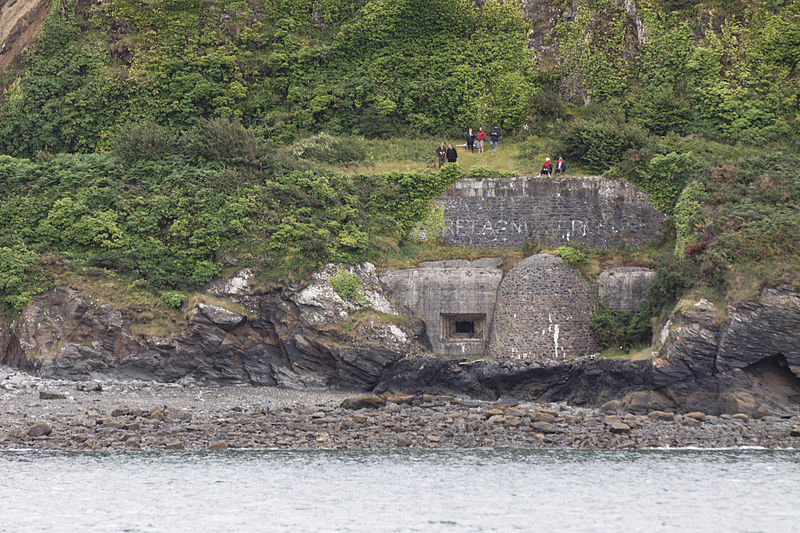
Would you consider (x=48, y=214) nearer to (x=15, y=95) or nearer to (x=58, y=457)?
(x=15, y=95)

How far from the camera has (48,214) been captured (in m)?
46.8

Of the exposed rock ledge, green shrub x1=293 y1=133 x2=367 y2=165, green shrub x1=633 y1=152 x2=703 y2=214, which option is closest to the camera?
the exposed rock ledge

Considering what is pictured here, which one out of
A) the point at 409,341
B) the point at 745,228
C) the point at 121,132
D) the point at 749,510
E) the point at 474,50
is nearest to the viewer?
the point at 749,510

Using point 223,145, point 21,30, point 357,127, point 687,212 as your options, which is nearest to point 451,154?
point 357,127

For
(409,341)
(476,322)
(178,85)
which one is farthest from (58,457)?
(178,85)

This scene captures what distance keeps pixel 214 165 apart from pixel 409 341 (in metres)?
11.3

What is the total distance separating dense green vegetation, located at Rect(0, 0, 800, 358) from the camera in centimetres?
4481

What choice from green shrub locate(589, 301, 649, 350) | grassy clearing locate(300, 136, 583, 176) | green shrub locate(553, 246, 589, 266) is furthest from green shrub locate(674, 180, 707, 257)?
grassy clearing locate(300, 136, 583, 176)

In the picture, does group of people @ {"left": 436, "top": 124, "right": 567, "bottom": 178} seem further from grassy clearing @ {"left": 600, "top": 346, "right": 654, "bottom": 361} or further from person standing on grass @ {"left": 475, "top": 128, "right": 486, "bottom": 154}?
grassy clearing @ {"left": 600, "top": 346, "right": 654, "bottom": 361}

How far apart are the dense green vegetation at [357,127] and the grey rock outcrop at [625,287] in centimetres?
55

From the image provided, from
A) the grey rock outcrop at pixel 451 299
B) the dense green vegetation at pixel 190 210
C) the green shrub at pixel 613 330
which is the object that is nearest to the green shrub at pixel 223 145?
the dense green vegetation at pixel 190 210

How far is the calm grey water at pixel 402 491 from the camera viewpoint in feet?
88.8

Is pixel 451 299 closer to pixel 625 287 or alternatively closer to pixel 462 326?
pixel 462 326

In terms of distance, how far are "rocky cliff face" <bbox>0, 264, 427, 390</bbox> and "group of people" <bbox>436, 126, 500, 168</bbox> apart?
336 inches
